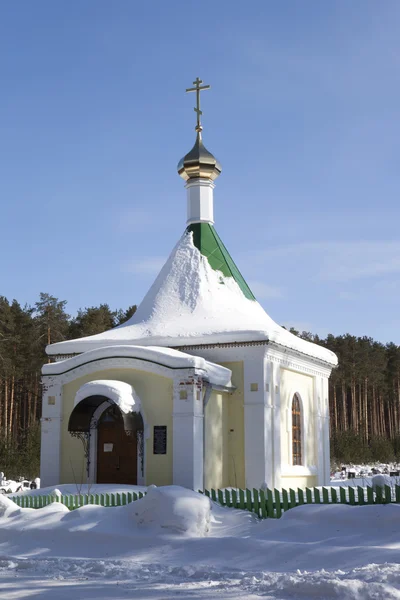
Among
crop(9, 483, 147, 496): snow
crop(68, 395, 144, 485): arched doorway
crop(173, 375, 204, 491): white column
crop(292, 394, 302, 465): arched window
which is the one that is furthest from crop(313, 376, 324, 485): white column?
crop(9, 483, 147, 496): snow

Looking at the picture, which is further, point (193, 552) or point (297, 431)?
point (297, 431)

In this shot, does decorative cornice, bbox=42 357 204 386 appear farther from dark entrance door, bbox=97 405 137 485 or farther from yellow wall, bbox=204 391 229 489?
yellow wall, bbox=204 391 229 489

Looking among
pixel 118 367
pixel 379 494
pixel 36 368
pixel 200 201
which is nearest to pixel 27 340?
pixel 36 368

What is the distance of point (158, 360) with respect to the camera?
14656 mm

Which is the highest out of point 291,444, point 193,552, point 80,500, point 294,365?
point 294,365

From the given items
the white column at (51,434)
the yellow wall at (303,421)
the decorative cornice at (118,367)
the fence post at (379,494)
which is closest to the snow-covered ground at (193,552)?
the fence post at (379,494)

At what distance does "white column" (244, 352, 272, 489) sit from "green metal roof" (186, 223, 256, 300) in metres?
3.56

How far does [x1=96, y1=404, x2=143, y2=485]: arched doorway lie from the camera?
586 inches

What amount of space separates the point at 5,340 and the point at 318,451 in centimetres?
1891

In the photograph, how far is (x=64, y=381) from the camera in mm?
15656

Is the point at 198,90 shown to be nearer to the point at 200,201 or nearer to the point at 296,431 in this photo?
the point at 200,201

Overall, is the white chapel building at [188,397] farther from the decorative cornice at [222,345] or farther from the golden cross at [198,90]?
the golden cross at [198,90]

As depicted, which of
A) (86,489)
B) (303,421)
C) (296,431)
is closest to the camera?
(86,489)

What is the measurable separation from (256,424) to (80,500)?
4492 millimetres
